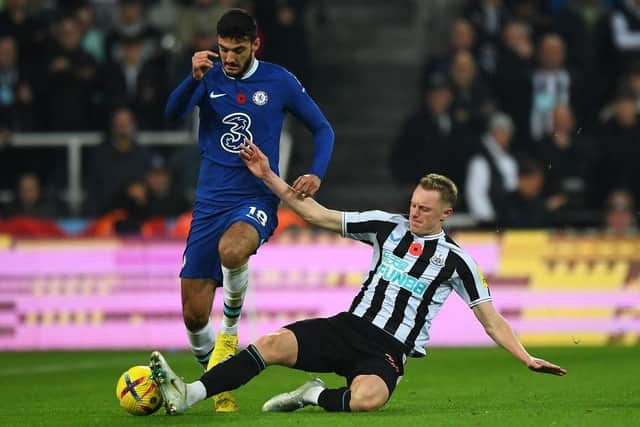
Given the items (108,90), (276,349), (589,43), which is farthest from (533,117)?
(276,349)

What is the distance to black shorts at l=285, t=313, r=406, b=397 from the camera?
9094mm

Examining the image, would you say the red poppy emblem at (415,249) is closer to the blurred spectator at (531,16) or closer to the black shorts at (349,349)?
the black shorts at (349,349)

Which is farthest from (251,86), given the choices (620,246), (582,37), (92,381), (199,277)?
(582,37)

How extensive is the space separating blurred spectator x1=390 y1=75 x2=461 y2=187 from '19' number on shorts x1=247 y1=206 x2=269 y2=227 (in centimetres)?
785

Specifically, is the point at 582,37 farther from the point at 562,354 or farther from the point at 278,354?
the point at 278,354

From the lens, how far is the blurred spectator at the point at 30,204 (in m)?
17.1

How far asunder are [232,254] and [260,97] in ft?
3.46

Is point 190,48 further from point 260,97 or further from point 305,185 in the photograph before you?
point 305,185

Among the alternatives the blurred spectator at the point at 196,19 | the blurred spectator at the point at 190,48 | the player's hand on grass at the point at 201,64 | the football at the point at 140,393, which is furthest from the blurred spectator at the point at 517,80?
the football at the point at 140,393

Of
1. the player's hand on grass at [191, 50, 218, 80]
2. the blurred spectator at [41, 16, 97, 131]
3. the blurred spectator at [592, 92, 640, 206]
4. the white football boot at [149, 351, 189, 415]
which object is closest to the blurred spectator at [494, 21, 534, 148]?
the blurred spectator at [592, 92, 640, 206]

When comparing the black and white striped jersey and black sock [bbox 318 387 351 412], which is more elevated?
the black and white striped jersey

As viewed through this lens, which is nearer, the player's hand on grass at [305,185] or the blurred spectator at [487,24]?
the player's hand on grass at [305,185]

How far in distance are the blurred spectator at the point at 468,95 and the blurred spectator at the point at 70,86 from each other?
A: 4170 millimetres

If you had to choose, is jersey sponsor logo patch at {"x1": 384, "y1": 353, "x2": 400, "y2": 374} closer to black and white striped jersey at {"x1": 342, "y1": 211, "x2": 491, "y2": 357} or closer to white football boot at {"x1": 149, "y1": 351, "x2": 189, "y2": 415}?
black and white striped jersey at {"x1": 342, "y1": 211, "x2": 491, "y2": 357}
